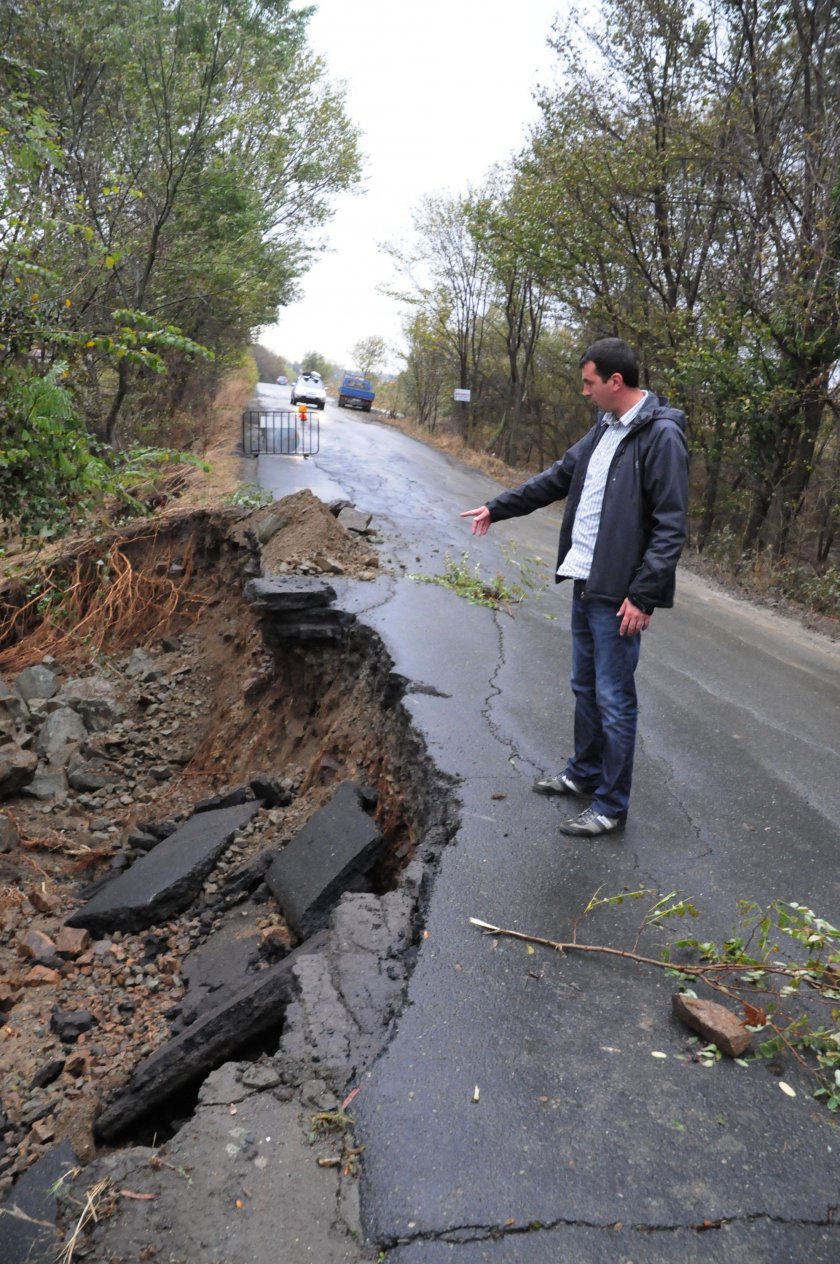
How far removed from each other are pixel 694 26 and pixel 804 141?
3561 mm

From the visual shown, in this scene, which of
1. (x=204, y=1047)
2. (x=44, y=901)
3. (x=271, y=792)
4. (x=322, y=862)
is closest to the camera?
(x=204, y=1047)

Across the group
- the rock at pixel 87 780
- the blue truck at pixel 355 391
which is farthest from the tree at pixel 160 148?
the blue truck at pixel 355 391

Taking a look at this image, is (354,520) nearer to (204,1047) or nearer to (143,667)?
(143,667)

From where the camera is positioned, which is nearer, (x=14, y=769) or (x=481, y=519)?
(x=481, y=519)

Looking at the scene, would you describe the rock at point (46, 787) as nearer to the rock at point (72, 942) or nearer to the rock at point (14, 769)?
the rock at point (14, 769)

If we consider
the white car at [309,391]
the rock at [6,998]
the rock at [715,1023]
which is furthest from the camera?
the white car at [309,391]

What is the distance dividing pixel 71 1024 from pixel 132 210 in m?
10.3

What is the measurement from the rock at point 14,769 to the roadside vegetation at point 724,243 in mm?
8353

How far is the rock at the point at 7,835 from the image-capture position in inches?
235

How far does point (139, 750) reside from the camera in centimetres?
752

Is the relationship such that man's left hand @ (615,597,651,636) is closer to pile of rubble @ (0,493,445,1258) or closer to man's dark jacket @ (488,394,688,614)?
man's dark jacket @ (488,394,688,614)

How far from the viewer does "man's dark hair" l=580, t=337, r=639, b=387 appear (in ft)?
11.7

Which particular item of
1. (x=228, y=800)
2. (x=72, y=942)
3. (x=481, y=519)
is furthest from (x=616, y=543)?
(x=72, y=942)

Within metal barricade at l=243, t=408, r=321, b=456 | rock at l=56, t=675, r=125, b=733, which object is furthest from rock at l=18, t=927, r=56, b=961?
metal barricade at l=243, t=408, r=321, b=456
